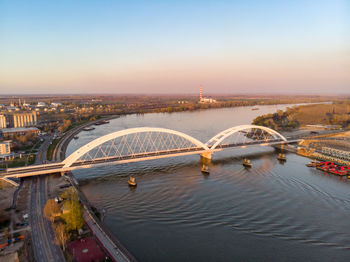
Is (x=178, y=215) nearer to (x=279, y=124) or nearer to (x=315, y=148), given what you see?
(x=315, y=148)

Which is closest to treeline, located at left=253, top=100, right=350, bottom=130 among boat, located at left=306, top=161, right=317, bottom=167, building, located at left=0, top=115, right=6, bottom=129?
boat, located at left=306, top=161, right=317, bottom=167

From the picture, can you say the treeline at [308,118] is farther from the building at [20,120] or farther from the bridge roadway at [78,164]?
the building at [20,120]

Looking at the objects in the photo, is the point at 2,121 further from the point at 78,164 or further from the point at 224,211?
the point at 224,211

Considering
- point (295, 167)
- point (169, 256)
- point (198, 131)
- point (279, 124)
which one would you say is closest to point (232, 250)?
point (169, 256)

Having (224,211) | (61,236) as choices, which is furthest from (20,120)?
(224,211)

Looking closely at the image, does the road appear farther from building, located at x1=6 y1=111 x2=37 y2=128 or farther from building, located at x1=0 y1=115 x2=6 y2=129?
building, located at x1=6 y1=111 x2=37 y2=128

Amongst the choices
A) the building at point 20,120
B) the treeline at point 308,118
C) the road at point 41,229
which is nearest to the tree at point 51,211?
the road at point 41,229

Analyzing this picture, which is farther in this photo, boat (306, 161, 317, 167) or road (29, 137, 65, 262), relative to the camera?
boat (306, 161, 317, 167)
